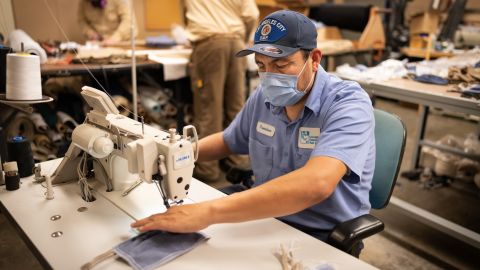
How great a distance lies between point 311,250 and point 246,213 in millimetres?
200

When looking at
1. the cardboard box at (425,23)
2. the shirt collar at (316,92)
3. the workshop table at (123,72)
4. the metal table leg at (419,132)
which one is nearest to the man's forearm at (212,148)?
the shirt collar at (316,92)

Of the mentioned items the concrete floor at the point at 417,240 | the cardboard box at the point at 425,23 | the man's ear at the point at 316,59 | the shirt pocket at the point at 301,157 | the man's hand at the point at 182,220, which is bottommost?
the concrete floor at the point at 417,240

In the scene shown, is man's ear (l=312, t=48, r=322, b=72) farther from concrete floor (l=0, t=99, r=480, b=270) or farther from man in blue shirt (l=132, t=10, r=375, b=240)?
concrete floor (l=0, t=99, r=480, b=270)

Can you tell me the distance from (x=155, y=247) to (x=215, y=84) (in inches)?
82.8

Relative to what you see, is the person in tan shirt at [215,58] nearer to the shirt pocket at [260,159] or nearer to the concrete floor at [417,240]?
the concrete floor at [417,240]

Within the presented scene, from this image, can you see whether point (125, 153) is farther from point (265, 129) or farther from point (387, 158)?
point (387, 158)

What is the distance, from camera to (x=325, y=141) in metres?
1.18

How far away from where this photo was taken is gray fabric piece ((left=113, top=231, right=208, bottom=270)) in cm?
94

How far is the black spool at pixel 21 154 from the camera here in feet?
4.54

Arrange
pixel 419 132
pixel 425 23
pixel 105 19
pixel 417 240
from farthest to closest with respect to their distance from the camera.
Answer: pixel 425 23, pixel 105 19, pixel 419 132, pixel 417 240

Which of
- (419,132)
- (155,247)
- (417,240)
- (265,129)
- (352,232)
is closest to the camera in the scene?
(155,247)

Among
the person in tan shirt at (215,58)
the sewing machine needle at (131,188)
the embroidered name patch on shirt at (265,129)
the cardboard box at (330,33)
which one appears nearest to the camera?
the sewing machine needle at (131,188)

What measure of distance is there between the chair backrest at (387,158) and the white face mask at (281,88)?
0.43 m

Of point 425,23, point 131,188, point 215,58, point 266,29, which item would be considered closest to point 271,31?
point 266,29
